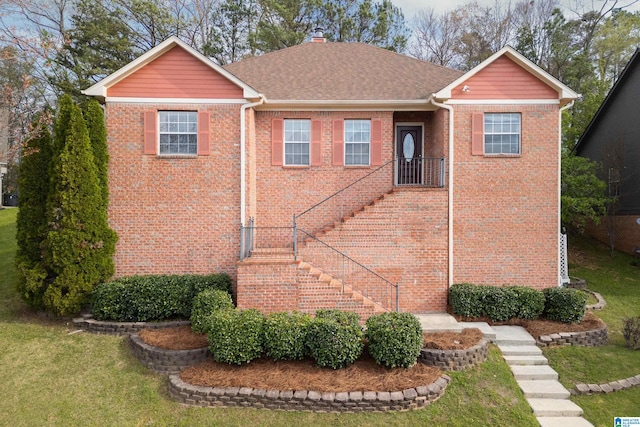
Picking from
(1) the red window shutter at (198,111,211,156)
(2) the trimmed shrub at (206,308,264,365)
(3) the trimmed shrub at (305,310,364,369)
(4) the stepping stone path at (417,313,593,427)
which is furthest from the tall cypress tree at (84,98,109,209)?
(4) the stepping stone path at (417,313,593,427)

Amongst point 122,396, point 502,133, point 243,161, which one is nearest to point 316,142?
point 243,161

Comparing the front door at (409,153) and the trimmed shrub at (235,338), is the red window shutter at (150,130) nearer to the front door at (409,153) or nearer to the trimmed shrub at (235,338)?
the trimmed shrub at (235,338)

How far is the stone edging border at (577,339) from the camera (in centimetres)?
799

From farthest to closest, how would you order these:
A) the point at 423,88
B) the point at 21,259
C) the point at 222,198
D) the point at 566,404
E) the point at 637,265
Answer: the point at 637,265
the point at 423,88
the point at 222,198
the point at 21,259
the point at 566,404

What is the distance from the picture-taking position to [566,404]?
6332 mm

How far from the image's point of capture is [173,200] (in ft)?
31.1

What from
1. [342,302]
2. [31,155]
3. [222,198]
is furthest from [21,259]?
[342,302]

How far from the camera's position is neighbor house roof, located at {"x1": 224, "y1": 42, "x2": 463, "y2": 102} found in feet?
34.6

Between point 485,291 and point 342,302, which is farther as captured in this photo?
point 485,291

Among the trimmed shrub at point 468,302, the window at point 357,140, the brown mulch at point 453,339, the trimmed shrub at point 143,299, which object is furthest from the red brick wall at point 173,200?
the trimmed shrub at point 468,302

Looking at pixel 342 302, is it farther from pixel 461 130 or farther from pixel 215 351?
pixel 461 130

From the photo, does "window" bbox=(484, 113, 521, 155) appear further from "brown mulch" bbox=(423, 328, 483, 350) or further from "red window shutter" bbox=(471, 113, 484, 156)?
"brown mulch" bbox=(423, 328, 483, 350)

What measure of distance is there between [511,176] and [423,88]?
372 cm

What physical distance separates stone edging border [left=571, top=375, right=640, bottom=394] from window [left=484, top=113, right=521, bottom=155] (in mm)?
5917
